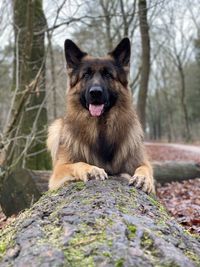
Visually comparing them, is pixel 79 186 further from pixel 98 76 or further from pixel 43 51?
pixel 43 51

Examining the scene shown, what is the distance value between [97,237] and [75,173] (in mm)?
2278

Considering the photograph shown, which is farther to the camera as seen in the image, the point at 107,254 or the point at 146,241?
the point at 146,241

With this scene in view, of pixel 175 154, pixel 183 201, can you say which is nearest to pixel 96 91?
pixel 183 201

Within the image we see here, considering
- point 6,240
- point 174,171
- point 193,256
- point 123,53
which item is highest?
point 123,53

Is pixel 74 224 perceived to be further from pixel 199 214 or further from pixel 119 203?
pixel 199 214

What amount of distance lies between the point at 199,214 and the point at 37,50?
7.73m

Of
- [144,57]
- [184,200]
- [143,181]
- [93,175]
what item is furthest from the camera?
[144,57]

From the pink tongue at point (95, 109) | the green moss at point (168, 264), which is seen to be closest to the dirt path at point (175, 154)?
the pink tongue at point (95, 109)

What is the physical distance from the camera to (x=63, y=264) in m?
2.41

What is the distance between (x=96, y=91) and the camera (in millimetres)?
5316

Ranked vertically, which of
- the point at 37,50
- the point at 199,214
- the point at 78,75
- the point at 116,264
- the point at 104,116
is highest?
the point at 37,50

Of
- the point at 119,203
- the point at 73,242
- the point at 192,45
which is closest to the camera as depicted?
the point at 73,242

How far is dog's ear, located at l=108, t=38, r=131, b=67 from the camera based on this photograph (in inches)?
234

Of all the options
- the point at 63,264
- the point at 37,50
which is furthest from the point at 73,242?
the point at 37,50
